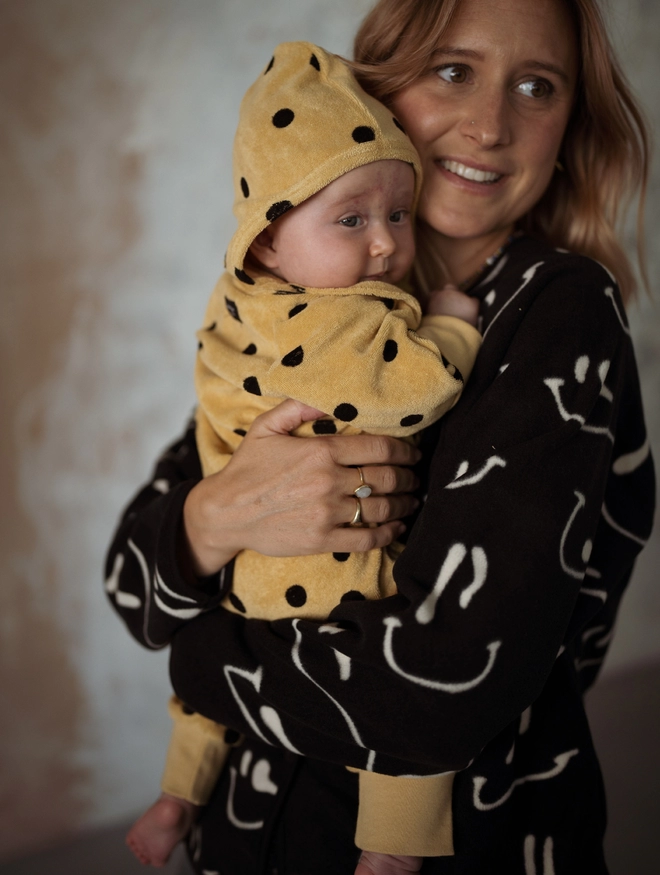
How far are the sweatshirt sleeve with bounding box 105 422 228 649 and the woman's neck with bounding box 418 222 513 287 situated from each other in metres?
0.63

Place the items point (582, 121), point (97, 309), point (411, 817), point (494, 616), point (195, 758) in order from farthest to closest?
point (97, 309), point (582, 121), point (195, 758), point (411, 817), point (494, 616)

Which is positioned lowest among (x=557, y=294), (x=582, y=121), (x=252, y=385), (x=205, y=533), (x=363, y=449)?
(x=205, y=533)

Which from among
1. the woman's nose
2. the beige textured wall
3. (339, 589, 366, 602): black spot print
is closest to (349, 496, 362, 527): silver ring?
(339, 589, 366, 602): black spot print

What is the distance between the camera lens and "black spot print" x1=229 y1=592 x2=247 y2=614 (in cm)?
133

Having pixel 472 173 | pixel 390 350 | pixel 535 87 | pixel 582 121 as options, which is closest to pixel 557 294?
pixel 390 350

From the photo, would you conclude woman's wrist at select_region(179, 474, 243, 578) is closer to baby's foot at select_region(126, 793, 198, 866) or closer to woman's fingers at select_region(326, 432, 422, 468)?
woman's fingers at select_region(326, 432, 422, 468)

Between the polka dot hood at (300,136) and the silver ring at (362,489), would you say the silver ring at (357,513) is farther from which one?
the polka dot hood at (300,136)

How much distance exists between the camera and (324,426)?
1268 mm

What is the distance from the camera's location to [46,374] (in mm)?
2324

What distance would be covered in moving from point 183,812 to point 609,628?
3.00 feet

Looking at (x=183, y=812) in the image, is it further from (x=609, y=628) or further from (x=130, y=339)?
(x=130, y=339)

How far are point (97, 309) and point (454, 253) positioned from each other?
1.21 m

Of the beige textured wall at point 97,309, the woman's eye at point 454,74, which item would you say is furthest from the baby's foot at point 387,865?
the beige textured wall at point 97,309

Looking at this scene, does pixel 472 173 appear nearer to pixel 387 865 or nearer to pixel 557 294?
pixel 557 294
